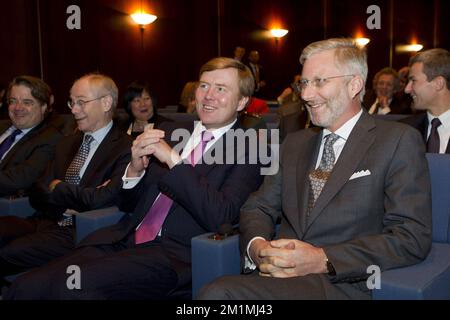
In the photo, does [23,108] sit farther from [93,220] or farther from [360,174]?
[360,174]

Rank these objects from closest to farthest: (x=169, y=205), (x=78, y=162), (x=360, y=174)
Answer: (x=360, y=174)
(x=169, y=205)
(x=78, y=162)

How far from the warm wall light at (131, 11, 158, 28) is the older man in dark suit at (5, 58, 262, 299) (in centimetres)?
573

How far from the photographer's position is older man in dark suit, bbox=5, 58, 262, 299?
1.84 meters

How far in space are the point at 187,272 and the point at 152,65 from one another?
257 inches

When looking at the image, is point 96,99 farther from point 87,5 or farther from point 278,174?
point 87,5

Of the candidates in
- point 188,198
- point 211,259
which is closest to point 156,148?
point 188,198

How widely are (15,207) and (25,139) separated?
0.53m

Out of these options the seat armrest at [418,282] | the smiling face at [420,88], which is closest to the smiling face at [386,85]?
the smiling face at [420,88]

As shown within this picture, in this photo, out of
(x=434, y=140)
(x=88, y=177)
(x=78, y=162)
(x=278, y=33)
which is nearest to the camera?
(x=88, y=177)

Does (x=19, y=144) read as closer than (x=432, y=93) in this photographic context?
Yes

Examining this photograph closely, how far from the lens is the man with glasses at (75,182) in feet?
7.63

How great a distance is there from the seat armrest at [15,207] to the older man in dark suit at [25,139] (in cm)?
12

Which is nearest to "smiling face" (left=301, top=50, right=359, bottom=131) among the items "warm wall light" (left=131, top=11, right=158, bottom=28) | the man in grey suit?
the man in grey suit

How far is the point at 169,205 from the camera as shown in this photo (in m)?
Result: 2.11
